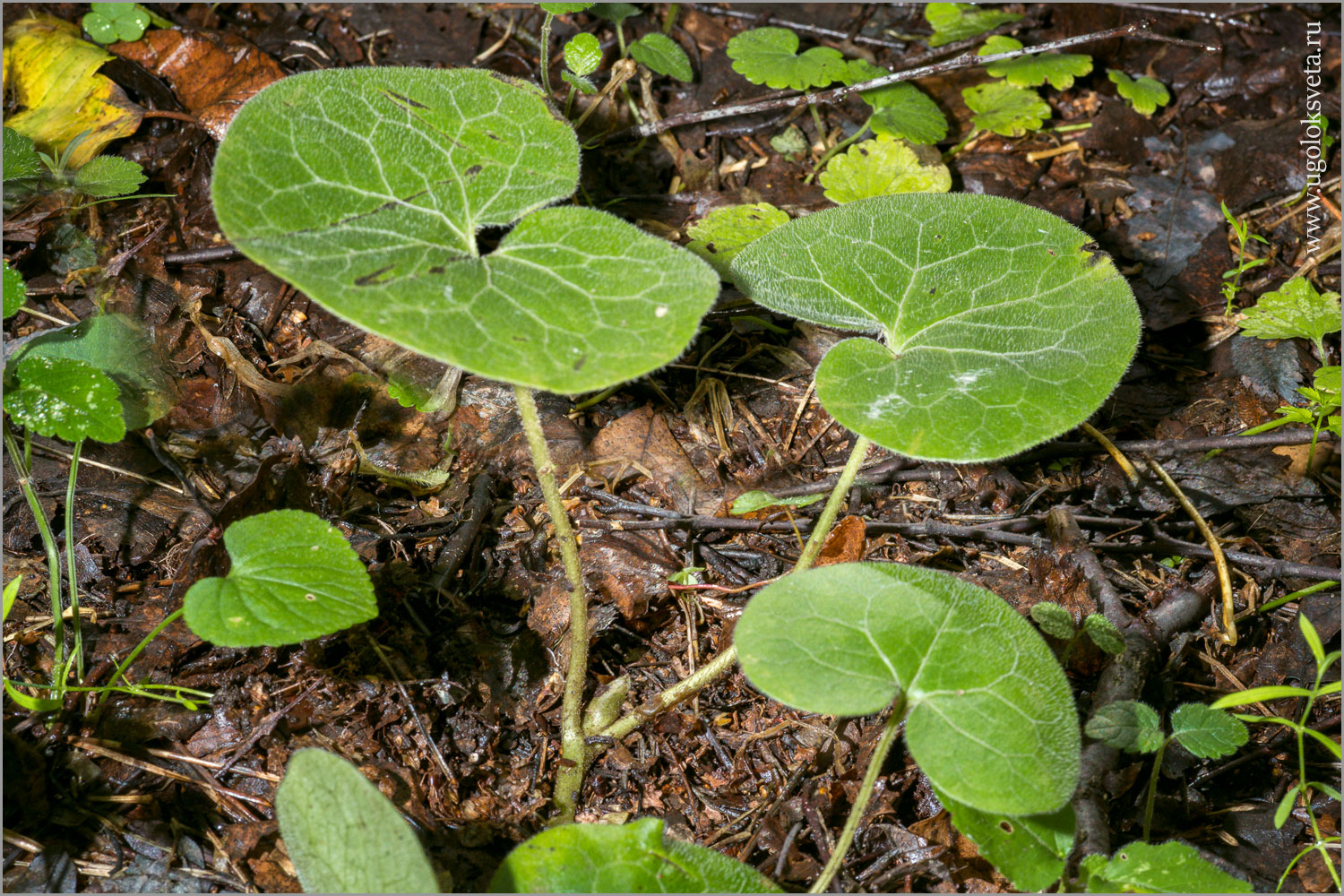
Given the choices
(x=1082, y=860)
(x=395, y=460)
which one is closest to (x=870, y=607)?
(x=1082, y=860)

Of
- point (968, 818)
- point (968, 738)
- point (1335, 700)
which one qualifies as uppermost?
point (968, 738)

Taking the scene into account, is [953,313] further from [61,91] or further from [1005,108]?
[61,91]

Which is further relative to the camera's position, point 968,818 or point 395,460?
point 395,460

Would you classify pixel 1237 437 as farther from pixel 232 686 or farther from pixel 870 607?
pixel 232 686

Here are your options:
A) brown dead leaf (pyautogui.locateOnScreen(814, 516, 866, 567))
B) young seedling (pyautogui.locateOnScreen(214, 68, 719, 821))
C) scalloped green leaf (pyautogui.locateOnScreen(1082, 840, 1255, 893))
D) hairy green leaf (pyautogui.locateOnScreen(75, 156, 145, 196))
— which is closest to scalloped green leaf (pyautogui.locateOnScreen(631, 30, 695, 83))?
young seedling (pyautogui.locateOnScreen(214, 68, 719, 821))

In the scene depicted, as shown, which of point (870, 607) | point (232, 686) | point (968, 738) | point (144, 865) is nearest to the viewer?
point (968, 738)

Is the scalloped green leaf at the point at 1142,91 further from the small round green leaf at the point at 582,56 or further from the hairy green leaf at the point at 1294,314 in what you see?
the small round green leaf at the point at 582,56
